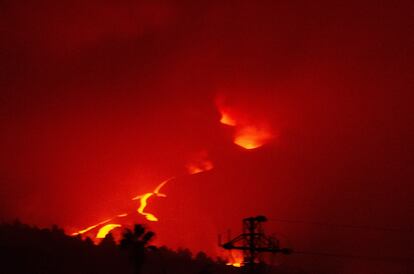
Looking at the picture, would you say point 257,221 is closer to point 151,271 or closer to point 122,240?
point 122,240

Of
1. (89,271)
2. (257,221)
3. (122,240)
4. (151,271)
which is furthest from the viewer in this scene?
(151,271)

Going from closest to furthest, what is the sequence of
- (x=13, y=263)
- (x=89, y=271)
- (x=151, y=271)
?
(x=13, y=263), (x=89, y=271), (x=151, y=271)

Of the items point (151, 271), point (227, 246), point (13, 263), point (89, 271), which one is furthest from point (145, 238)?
point (151, 271)

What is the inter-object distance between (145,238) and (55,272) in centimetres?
5438

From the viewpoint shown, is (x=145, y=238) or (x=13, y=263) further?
(x=13, y=263)

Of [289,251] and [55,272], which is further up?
[55,272]

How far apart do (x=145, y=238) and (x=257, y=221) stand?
16.0 m

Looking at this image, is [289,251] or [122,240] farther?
[122,240]

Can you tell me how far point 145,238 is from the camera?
7050 centimetres

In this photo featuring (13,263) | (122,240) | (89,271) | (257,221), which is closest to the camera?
(257,221)

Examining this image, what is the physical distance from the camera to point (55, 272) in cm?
11900

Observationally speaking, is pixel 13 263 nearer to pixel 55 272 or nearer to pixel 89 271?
pixel 55 272

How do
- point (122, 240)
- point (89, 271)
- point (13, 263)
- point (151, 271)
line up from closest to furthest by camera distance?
point (122, 240)
point (13, 263)
point (89, 271)
point (151, 271)

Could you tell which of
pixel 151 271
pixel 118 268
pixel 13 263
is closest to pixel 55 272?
pixel 13 263
